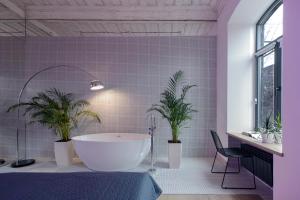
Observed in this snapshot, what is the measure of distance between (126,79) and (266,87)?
8.35 feet

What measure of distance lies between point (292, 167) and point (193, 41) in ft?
10.8

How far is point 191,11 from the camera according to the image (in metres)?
4.67

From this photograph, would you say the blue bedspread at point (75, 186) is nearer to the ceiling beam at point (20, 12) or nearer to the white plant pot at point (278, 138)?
the white plant pot at point (278, 138)

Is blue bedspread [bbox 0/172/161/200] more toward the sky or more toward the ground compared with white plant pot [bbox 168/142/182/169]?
more toward the sky

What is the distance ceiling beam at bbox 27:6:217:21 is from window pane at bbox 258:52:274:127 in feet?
4.98

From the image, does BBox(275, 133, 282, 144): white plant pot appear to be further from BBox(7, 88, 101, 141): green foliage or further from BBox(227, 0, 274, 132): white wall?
BBox(7, 88, 101, 141): green foliage

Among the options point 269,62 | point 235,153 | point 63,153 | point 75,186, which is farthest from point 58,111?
point 269,62

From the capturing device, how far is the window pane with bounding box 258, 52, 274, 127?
3.50 metres

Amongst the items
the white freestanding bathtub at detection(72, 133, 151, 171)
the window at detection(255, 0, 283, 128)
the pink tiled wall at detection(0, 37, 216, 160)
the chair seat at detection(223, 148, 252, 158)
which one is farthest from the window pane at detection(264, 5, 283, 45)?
the white freestanding bathtub at detection(72, 133, 151, 171)

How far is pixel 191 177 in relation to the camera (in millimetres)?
3564

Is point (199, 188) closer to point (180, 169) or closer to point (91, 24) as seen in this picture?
point (180, 169)

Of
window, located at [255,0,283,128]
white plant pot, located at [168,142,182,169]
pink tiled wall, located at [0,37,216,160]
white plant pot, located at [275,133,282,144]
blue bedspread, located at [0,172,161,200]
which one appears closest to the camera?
blue bedspread, located at [0,172,161,200]

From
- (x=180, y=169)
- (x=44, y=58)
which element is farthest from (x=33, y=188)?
(x=44, y=58)

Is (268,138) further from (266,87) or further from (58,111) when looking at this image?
(58,111)
